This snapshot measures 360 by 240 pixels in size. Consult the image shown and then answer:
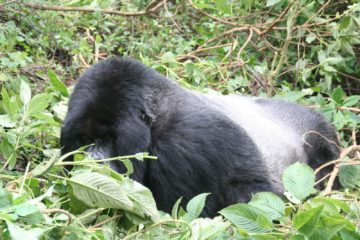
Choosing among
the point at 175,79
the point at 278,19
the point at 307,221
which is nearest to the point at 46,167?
the point at 307,221

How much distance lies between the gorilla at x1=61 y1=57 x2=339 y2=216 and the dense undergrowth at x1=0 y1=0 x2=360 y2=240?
0.47 ft

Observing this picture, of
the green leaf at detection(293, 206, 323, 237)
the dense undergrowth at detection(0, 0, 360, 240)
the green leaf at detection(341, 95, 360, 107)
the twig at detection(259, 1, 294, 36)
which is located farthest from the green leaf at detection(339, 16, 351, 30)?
the green leaf at detection(293, 206, 323, 237)

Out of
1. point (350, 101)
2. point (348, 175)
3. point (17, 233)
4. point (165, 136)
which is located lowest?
point (348, 175)

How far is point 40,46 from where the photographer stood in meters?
3.78

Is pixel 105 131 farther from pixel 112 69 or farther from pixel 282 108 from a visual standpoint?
pixel 282 108

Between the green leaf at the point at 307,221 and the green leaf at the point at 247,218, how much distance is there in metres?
0.09

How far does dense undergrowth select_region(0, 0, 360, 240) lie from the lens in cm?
162

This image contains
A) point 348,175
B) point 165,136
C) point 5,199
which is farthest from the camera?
point 348,175

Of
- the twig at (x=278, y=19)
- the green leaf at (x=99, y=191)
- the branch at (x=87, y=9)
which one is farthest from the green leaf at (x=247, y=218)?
the twig at (x=278, y=19)

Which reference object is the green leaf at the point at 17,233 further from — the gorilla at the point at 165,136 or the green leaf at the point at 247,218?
the gorilla at the point at 165,136

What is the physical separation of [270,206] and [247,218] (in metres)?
0.09

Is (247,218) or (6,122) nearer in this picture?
(247,218)

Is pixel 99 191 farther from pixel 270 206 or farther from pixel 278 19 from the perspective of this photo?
pixel 278 19

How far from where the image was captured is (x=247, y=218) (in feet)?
5.42
